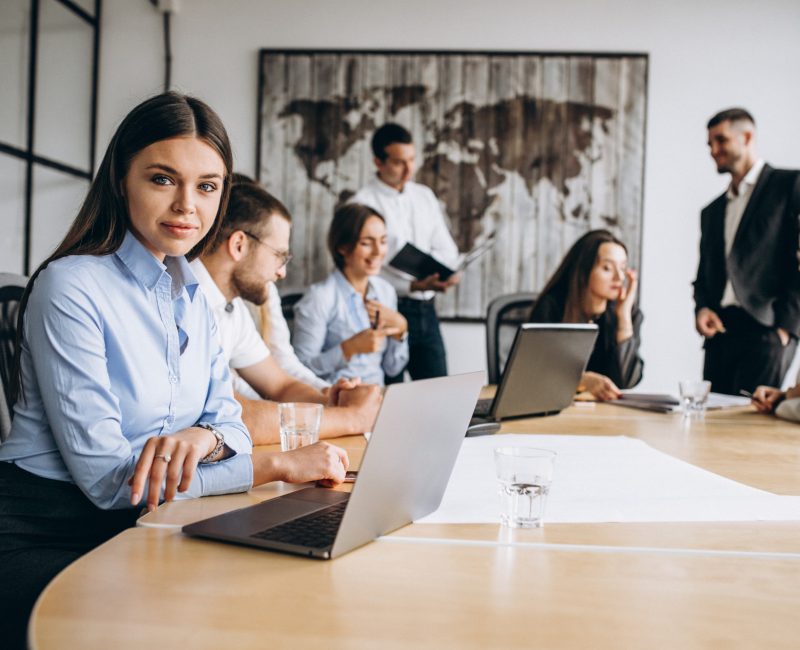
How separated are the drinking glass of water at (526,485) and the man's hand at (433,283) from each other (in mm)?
2688

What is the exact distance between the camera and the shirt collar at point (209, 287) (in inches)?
73.9

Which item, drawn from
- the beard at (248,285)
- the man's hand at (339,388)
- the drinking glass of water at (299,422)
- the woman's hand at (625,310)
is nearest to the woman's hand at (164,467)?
the drinking glass of water at (299,422)

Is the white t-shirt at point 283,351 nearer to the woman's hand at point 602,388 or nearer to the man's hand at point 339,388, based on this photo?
the man's hand at point 339,388

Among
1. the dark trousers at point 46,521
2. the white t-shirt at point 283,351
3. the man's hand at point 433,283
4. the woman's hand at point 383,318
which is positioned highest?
the man's hand at point 433,283

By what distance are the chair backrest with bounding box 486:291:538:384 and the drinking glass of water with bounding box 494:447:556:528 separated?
189cm

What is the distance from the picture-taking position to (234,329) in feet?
6.24

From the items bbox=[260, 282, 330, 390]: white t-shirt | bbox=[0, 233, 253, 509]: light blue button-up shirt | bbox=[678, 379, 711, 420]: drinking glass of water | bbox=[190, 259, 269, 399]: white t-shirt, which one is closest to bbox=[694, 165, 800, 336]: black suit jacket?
bbox=[678, 379, 711, 420]: drinking glass of water

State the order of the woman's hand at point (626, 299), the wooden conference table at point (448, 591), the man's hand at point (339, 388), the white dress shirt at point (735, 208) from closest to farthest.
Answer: the wooden conference table at point (448, 591) < the man's hand at point (339, 388) < the woman's hand at point (626, 299) < the white dress shirt at point (735, 208)

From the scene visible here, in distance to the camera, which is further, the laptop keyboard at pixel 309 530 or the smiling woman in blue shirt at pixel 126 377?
the smiling woman in blue shirt at pixel 126 377

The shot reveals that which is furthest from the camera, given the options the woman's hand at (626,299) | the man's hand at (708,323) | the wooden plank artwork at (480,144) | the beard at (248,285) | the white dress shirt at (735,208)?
the wooden plank artwork at (480,144)

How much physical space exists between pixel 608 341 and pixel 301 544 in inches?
82.6

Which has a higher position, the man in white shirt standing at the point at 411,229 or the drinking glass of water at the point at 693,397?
the man in white shirt standing at the point at 411,229

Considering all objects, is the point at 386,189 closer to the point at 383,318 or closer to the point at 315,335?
the point at 383,318

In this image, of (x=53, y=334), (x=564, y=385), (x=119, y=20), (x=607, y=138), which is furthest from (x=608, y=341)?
(x=119, y=20)
